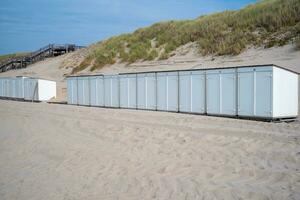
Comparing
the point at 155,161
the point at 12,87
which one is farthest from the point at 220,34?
the point at 155,161

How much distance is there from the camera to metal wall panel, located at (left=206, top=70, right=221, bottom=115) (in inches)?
610

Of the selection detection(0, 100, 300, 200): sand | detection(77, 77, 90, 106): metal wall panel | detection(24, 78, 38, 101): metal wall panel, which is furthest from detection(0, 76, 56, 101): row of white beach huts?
detection(0, 100, 300, 200): sand

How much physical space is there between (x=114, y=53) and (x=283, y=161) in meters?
30.8

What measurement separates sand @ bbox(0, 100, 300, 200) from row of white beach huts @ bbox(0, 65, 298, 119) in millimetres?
813

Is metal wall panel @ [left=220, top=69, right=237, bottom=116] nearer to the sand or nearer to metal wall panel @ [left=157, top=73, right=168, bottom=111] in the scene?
the sand

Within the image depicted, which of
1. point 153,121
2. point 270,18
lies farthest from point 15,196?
point 270,18

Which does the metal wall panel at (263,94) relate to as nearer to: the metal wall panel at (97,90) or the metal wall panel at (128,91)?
the metal wall panel at (128,91)

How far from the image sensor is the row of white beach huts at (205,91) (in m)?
13.7

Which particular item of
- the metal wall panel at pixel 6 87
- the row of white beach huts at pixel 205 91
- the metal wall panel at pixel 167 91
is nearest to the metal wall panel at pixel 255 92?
the row of white beach huts at pixel 205 91

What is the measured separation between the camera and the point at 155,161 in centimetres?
897

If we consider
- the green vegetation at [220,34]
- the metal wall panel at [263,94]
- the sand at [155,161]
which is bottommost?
the sand at [155,161]

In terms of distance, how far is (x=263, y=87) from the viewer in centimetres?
1371

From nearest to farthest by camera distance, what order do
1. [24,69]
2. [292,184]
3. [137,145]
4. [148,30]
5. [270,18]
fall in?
1. [292,184]
2. [137,145]
3. [270,18]
4. [148,30]
5. [24,69]

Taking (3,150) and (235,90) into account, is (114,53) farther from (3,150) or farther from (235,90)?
(3,150)
